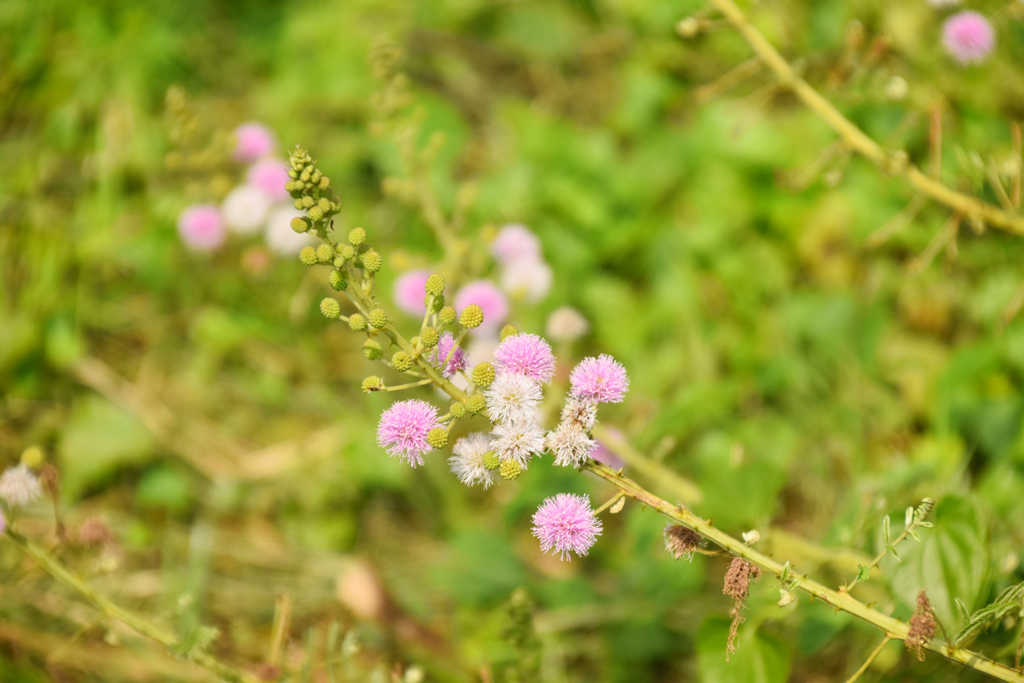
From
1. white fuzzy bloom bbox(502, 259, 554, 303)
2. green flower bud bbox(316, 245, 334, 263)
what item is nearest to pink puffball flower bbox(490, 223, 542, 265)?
white fuzzy bloom bbox(502, 259, 554, 303)

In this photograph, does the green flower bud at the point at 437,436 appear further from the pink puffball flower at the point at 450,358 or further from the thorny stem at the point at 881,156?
the thorny stem at the point at 881,156

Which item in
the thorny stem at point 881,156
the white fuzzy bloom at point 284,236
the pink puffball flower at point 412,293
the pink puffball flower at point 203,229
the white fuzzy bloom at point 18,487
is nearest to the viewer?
the white fuzzy bloom at point 18,487

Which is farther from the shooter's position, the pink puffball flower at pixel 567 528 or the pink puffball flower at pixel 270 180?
the pink puffball flower at pixel 270 180

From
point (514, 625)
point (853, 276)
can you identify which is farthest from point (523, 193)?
point (514, 625)

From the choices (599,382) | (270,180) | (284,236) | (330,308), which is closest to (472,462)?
(599,382)

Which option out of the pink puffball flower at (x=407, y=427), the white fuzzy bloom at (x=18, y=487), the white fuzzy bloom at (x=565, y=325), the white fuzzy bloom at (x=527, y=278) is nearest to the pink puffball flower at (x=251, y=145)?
the white fuzzy bloom at (x=527, y=278)

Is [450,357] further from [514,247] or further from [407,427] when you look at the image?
[514,247]
